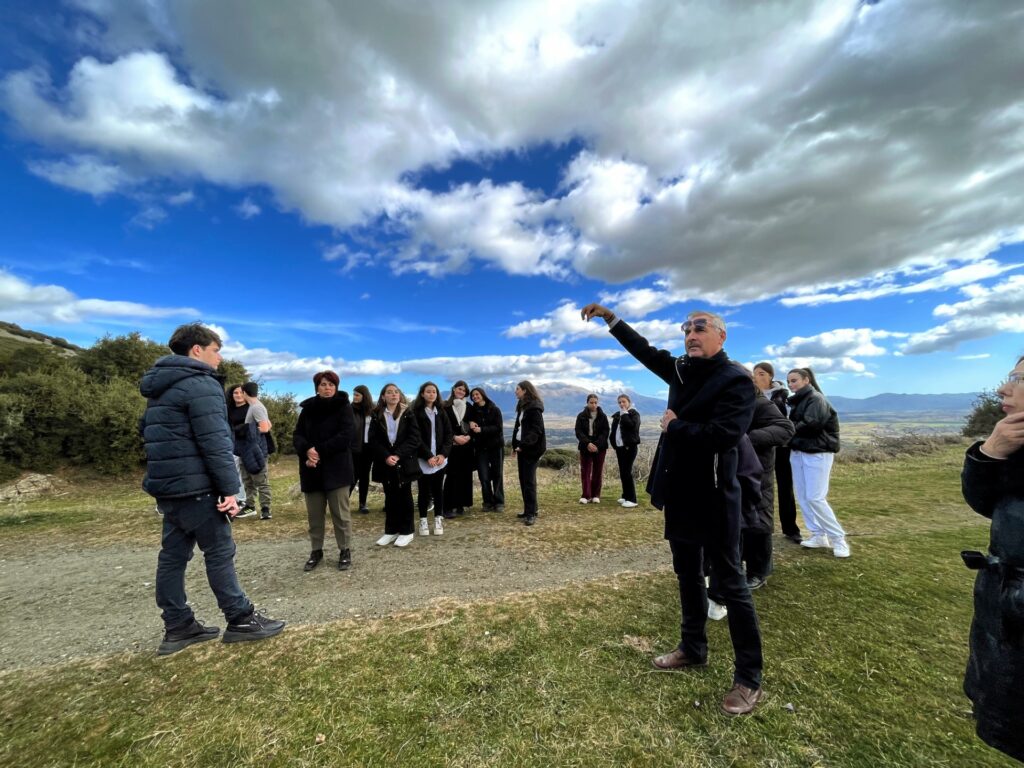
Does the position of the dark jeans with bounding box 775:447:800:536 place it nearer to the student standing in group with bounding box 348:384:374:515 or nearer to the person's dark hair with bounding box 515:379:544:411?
the person's dark hair with bounding box 515:379:544:411

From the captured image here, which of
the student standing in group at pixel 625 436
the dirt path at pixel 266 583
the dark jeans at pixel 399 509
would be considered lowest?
the dirt path at pixel 266 583

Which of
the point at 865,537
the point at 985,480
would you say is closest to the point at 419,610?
the point at 985,480

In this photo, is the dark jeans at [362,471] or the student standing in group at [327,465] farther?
the dark jeans at [362,471]

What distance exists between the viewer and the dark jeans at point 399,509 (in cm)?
684

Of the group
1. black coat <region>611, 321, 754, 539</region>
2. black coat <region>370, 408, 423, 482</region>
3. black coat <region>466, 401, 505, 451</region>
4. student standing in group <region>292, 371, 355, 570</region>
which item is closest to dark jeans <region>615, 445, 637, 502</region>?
black coat <region>466, 401, 505, 451</region>

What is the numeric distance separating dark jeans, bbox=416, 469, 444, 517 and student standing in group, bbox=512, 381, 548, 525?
1.53 m

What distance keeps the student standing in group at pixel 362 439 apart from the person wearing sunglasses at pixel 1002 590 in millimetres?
7390

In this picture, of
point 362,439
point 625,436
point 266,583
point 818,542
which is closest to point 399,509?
point 266,583

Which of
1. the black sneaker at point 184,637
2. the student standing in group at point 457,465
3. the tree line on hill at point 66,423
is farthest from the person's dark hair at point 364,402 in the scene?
the tree line on hill at point 66,423

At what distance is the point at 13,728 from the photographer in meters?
2.87

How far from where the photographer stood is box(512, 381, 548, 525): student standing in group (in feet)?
26.6

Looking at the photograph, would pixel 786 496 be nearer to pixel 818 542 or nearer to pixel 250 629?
pixel 818 542

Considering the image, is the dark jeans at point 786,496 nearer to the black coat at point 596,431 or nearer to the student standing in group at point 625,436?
the student standing in group at point 625,436

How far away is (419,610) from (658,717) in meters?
2.50
